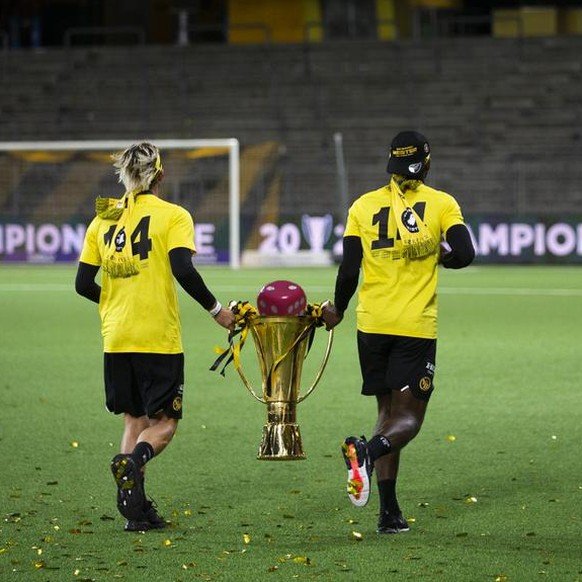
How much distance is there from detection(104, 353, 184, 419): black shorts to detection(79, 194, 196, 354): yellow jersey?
5cm

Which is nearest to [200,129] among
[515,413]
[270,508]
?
[515,413]

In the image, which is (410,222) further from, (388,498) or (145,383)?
(145,383)

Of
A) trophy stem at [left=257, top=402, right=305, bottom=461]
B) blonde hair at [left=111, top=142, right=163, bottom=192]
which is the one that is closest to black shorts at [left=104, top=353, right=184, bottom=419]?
trophy stem at [left=257, top=402, right=305, bottom=461]

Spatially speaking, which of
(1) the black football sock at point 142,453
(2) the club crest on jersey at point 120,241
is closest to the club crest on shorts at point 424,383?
(1) the black football sock at point 142,453

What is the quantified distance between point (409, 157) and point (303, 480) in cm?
215

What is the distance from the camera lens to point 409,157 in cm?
634

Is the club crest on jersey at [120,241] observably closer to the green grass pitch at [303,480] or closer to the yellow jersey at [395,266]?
the yellow jersey at [395,266]

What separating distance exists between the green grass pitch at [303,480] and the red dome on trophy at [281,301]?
0.97m

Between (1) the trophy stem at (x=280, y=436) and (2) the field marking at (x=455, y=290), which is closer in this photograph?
(1) the trophy stem at (x=280, y=436)

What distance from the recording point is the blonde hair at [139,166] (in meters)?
6.37

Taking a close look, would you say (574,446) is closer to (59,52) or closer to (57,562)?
(57,562)

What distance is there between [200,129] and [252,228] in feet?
19.5

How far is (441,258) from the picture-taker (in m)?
6.45

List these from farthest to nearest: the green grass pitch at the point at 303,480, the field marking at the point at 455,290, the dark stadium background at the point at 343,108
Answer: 1. the dark stadium background at the point at 343,108
2. the field marking at the point at 455,290
3. the green grass pitch at the point at 303,480
